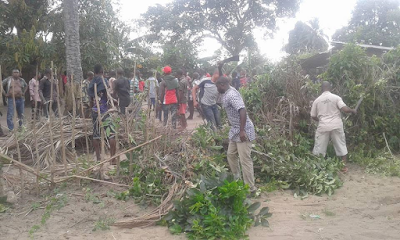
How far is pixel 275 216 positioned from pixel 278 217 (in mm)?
41

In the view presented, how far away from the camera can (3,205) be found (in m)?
4.39

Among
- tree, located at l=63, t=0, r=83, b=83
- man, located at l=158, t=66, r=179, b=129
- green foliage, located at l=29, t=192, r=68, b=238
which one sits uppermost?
tree, located at l=63, t=0, r=83, b=83

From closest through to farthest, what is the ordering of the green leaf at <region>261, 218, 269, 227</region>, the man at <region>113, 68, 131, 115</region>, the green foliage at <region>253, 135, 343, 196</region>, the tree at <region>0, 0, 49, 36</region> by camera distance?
the green leaf at <region>261, 218, 269, 227</region>, the green foliage at <region>253, 135, 343, 196</region>, the man at <region>113, 68, 131, 115</region>, the tree at <region>0, 0, 49, 36</region>

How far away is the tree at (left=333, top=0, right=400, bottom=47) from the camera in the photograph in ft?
76.5

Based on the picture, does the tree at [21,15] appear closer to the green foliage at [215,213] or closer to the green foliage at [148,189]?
the green foliage at [148,189]

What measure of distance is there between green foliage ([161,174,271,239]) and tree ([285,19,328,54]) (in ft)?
72.8

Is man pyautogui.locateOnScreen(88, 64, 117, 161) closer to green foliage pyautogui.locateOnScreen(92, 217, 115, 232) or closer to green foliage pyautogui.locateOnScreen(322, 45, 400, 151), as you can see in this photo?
green foliage pyautogui.locateOnScreen(92, 217, 115, 232)

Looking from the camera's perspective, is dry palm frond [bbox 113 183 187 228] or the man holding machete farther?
the man holding machete

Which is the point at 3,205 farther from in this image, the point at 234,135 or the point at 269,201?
the point at 269,201

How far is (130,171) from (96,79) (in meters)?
1.71

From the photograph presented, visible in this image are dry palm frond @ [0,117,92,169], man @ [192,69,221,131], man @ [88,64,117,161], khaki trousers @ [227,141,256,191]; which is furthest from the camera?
man @ [192,69,221,131]

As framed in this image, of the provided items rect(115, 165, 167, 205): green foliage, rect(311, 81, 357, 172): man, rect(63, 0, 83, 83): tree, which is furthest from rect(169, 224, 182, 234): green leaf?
rect(63, 0, 83, 83): tree

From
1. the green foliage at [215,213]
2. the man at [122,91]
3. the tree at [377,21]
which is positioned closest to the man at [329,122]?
the green foliage at [215,213]

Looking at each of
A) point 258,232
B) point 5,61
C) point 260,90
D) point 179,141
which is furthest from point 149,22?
point 258,232
